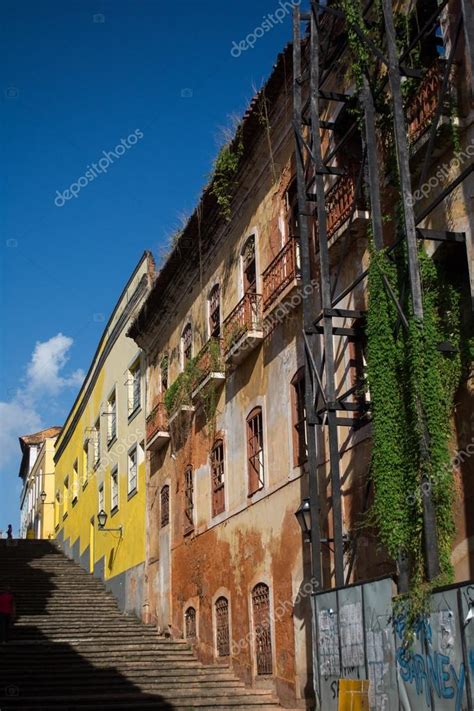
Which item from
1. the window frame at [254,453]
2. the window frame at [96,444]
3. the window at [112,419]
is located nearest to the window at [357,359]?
the window frame at [254,453]

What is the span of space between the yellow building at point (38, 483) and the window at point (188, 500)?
25.9m

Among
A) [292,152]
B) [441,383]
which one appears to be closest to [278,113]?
[292,152]

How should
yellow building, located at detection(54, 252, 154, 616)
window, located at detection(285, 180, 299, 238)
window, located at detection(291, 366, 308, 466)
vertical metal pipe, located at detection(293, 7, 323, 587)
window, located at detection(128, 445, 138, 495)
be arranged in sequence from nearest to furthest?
vertical metal pipe, located at detection(293, 7, 323, 587) < window, located at detection(291, 366, 308, 466) < window, located at detection(285, 180, 299, 238) < yellow building, located at detection(54, 252, 154, 616) < window, located at detection(128, 445, 138, 495)

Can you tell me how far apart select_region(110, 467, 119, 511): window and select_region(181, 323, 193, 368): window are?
792cm

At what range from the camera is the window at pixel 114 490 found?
1130 inches

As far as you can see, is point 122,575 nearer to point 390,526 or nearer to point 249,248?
point 249,248

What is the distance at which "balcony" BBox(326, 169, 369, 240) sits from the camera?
12.9 m

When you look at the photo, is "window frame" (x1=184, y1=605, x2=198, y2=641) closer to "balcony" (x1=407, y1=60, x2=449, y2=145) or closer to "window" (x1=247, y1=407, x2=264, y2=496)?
"window" (x1=247, y1=407, x2=264, y2=496)

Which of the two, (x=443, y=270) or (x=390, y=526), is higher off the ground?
(x=443, y=270)

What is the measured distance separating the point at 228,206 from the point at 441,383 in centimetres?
912

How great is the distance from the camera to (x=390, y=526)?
34.9ft

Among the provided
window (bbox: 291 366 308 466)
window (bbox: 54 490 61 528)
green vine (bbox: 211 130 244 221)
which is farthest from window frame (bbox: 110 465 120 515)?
window (bbox: 54 490 61 528)

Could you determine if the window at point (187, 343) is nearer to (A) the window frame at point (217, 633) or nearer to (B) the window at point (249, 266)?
(B) the window at point (249, 266)

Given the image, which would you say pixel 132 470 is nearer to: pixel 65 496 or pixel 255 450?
pixel 255 450
